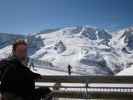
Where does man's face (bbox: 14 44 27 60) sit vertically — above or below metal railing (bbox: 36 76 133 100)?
above

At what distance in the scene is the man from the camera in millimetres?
4246

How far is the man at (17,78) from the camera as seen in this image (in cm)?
425

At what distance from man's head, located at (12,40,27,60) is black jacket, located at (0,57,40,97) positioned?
0.06 m

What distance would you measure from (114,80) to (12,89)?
658 cm

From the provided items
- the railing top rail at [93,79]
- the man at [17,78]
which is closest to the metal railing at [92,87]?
the railing top rail at [93,79]

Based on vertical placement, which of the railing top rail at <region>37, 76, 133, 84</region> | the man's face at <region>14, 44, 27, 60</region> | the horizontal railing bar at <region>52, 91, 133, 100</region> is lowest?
the horizontal railing bar at <region>52, 91, 133, 100</region>

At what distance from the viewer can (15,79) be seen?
4.25m

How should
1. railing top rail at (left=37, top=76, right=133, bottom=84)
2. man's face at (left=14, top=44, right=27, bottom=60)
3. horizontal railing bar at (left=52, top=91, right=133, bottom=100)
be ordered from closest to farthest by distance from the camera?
man's face at (left=14, top=44, right=27, bottom=60) < horizontal railing bar at (left=52, top=91, right=133, bottom=100) < railing top rail at (left=37, top=76, right=133, bottom=84)

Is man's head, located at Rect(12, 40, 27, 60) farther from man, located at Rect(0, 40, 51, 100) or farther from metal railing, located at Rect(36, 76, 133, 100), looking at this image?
metal railing, located at Rect(36, 76, 133, 100)

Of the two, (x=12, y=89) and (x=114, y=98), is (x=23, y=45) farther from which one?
(x=114, y=98)

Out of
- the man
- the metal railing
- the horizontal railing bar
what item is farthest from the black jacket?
the horizontal railing bar

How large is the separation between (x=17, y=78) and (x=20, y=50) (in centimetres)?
30

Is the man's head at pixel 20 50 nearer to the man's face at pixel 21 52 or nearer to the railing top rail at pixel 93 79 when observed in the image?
the man's face at pixel 21 52

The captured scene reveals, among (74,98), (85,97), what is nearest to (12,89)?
(85,97)
